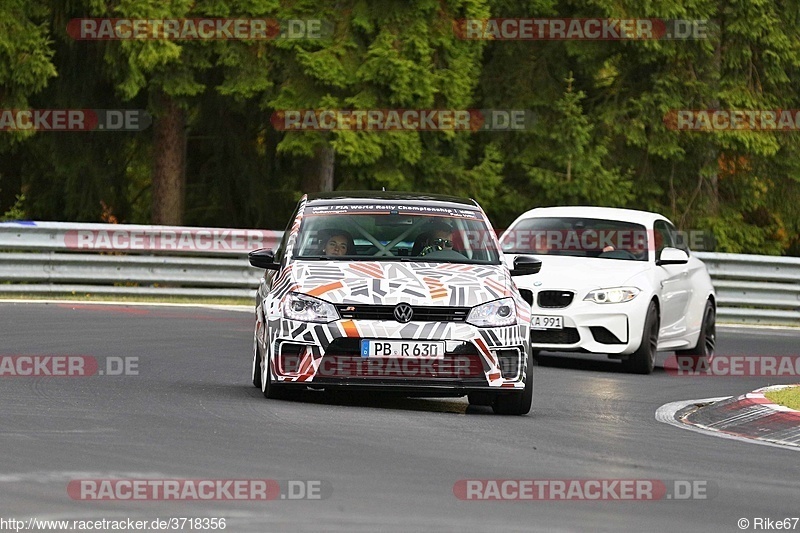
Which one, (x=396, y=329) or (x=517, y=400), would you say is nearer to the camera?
(x=396, y=329)

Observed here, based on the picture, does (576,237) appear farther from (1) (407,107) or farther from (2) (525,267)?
(1) (407,107)

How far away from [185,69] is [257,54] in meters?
1.40

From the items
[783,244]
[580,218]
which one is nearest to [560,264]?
[580,218]

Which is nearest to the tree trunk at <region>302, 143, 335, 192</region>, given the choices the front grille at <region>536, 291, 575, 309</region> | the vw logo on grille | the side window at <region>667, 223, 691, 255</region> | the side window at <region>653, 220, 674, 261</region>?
the side window at <region>667, 223, 691, 255</region>

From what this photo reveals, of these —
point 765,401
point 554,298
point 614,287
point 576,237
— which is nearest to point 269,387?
point 765,401

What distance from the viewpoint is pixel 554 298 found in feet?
56.3

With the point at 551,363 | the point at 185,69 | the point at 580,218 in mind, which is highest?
the point at 185,69

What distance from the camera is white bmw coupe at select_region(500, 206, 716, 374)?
17.0 m

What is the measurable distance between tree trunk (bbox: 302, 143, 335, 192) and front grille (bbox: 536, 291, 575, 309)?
15.1 m

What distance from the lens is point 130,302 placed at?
23734 millimetres

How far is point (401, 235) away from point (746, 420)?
2.93 metres

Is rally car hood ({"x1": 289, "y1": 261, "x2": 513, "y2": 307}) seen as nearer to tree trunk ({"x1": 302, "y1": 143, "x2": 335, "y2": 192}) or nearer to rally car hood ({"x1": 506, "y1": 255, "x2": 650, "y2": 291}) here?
rally car hood ({"x1": 506, "y1": 255, "x2": 650, "y2": 291})

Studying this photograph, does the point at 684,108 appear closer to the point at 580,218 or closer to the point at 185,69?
the point at 185,69

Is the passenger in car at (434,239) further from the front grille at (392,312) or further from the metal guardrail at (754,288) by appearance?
the metal guardrail at (754,288)
